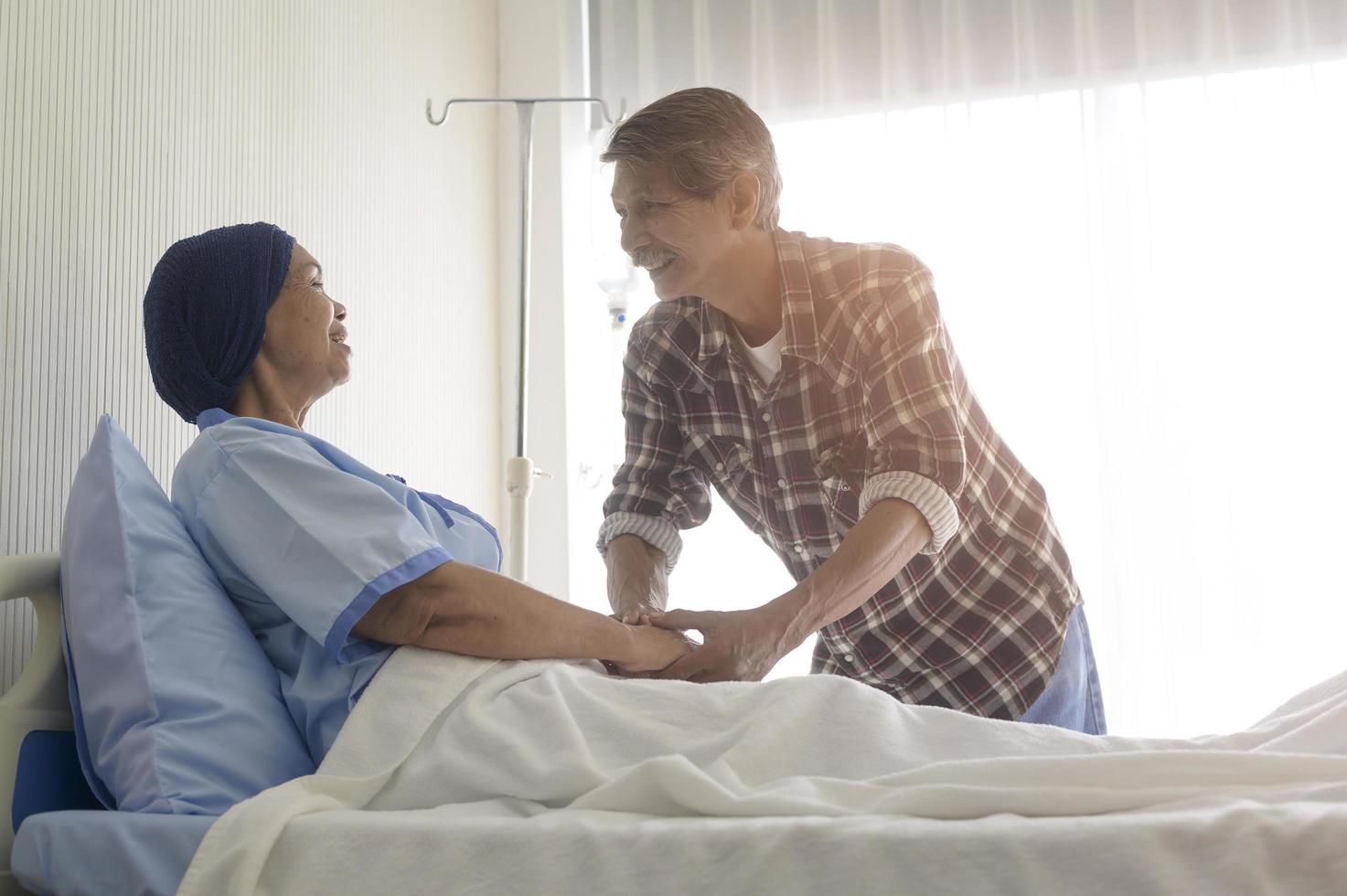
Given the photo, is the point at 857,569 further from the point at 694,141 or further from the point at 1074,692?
the point at 694,141

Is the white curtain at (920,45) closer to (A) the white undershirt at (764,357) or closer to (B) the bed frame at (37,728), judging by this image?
(A) the white undershirt at (764,357)

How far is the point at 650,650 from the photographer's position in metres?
1.50

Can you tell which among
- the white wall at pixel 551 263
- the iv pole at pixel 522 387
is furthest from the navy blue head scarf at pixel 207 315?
the white wall at pixel 551 263

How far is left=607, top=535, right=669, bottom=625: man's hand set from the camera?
76.0 inches

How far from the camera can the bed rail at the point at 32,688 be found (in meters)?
1.18

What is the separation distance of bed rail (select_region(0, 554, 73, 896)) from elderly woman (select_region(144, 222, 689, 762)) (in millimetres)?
163

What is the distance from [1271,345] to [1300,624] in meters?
0.73

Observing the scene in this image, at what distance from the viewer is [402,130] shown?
2900 millimetres

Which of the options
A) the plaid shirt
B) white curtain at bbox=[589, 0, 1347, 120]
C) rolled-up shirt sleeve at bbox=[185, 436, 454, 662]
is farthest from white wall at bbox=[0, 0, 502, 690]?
the plaid shirt

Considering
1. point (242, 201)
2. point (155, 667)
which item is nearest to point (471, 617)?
point (155, 667)

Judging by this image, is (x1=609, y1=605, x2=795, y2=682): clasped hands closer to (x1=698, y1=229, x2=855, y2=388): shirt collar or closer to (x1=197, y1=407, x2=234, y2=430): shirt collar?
(x1=698, y1=229, x2=855, y2=388): shirt collar

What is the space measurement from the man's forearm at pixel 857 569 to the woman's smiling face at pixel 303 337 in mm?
708

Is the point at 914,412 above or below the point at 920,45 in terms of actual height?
below

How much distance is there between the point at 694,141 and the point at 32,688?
116 cm
